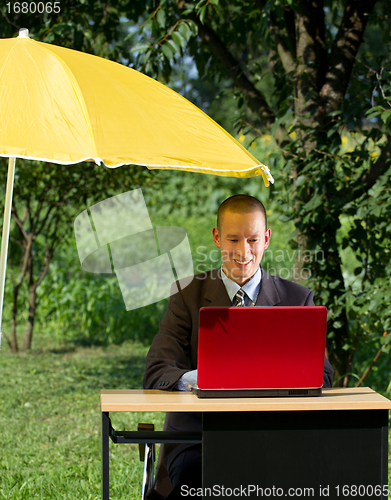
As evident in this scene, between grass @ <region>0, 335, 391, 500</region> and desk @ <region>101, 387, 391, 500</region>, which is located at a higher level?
desk @ <region>101, 387, 391, 500</region>

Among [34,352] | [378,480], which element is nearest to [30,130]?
[378,480]

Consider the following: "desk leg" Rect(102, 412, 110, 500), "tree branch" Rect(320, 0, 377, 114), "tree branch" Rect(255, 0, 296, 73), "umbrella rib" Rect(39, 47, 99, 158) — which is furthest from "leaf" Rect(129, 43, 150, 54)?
"desk leg" Rect(102, 412, 110, 500)

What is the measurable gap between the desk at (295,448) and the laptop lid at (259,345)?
0.29 ft

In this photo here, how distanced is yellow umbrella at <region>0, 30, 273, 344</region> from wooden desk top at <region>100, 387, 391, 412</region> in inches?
31.9

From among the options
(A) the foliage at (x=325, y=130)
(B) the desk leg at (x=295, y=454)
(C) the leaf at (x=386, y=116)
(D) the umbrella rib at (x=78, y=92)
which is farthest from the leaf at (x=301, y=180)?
(B) the desk leg at (x=295, y=454)

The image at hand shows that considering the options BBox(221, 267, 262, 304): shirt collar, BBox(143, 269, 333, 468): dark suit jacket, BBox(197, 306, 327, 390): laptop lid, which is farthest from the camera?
BBox(221, 267, 262, 304): shirt collar

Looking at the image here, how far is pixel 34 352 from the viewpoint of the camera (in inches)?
290

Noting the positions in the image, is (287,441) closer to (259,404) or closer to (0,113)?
(259,404)

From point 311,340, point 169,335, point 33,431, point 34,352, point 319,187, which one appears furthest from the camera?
point 34,352

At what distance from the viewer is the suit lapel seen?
2.75 metres

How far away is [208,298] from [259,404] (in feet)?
2.48

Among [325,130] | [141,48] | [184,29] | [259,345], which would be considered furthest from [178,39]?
[259,345]

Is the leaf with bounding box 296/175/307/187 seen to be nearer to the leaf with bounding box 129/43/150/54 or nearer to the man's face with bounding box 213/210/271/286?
the leaf with bounding box 129/43/150/54

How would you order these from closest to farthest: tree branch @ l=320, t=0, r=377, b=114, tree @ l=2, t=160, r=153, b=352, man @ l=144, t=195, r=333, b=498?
man @ l=144, t=195, r=333, b=498 < tree branch @ l=320, t=0, r=377, b=114 < tree @ l=2, t=160, r=153, b=352
